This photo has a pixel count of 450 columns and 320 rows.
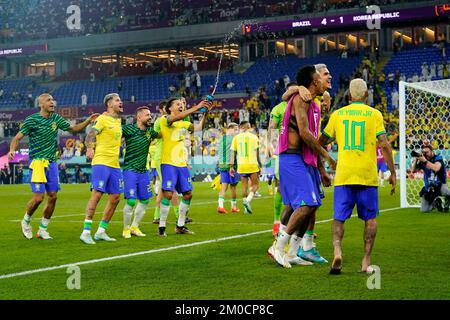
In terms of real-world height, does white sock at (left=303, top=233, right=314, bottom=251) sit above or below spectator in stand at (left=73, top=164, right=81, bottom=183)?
above

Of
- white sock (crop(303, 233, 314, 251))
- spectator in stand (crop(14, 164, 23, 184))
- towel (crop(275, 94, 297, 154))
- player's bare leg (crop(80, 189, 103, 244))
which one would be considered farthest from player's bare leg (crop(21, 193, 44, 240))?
spectator in stand (crop(14, 164, 23, 184))

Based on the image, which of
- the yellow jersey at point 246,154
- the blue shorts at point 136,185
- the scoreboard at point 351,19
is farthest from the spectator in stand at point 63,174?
the blue shorts at point 136,185

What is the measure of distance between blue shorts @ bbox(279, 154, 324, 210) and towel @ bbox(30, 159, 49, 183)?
446cm

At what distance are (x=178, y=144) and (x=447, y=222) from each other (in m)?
5.23

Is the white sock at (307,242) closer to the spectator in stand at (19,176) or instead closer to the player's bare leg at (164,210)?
the player's bare leg at (164,210)

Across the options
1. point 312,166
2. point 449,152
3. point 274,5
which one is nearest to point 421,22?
point 274,5

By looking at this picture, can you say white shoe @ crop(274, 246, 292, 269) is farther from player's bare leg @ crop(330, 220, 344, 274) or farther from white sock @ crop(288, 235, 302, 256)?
player's bare leg @ crop(330, 220, 344, 274)

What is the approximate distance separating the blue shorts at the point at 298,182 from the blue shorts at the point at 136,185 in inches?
152

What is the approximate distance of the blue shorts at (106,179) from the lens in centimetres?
1041

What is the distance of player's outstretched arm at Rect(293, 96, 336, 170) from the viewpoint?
721 cm

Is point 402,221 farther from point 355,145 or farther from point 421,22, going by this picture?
point 421,22

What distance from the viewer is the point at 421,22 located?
47594 mm

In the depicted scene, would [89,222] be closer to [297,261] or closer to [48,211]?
[48,211]

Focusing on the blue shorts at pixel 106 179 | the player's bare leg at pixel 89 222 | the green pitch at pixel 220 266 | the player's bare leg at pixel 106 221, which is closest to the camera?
the green pitch at pixel 220 266
